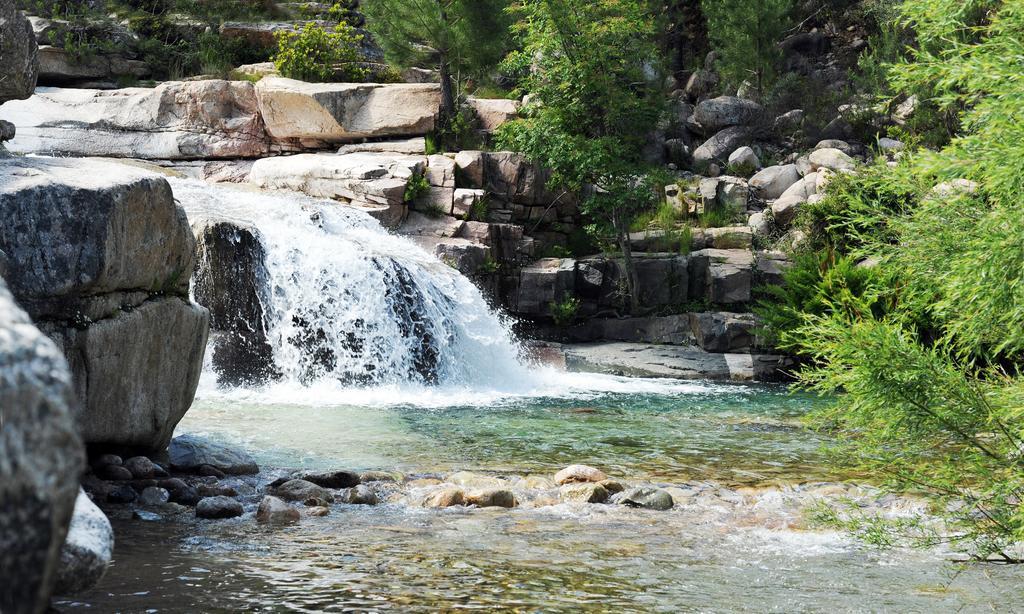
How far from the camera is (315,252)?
41.0ft

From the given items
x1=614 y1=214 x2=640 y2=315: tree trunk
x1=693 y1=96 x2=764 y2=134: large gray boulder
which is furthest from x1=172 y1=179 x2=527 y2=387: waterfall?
x1=693 y1=96 x2=764 y2=134: large gray boulder

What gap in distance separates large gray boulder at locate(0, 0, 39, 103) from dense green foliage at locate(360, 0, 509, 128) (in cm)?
1187

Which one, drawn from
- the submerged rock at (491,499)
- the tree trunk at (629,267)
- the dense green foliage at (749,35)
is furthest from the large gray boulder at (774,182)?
the submerged rock at (491,499)

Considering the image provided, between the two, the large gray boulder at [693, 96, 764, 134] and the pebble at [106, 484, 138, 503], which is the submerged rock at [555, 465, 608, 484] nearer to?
the pebble at [106, 484, 138, 503]

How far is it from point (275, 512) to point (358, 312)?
6820 millimetres

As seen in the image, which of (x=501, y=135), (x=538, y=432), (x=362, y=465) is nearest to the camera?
(x=362, y=465)

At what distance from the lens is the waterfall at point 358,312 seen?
1202 cm

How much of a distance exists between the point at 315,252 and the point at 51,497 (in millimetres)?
11280

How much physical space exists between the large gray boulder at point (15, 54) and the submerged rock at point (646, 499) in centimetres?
484

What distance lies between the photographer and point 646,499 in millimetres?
6324

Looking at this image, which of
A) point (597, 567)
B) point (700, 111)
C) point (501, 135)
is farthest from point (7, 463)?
point (700, 111)

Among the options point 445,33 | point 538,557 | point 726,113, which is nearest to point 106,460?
point 538,557

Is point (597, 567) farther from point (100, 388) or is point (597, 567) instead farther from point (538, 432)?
point (538, 432)

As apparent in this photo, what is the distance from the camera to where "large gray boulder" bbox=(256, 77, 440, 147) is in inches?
678
